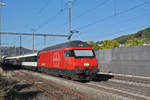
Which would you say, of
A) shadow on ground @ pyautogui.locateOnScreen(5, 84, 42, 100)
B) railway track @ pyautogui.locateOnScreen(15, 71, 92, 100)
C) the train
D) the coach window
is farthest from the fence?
shadow on ground @ pyautogui.locateOnScreen(5, 84, 42, 100)

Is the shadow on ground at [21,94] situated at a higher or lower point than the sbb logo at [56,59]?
lower

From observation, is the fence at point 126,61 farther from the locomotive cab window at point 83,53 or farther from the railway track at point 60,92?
the railway track at point 60,92

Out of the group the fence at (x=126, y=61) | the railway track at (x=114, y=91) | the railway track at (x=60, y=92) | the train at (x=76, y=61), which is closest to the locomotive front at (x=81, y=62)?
the train at (x=76, y=61)

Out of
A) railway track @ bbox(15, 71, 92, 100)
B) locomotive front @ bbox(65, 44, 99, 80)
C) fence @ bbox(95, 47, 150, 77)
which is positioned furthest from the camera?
fence @ bbox(95, 47, 150, 77)

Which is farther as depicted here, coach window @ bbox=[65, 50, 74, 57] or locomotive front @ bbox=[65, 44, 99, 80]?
coach window @ bbox=[65, 50, 74, 57]

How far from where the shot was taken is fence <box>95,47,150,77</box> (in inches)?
778

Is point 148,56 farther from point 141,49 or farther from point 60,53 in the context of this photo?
point 60,53

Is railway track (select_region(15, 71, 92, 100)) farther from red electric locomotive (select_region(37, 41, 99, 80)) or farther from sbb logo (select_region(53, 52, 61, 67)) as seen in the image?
sbb logo (select_region(53, 52, 61, 67))

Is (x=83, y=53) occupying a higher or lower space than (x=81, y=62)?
higher

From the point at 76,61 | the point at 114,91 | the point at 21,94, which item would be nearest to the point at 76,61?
the point at 76,61

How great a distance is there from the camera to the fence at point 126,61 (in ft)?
64.8

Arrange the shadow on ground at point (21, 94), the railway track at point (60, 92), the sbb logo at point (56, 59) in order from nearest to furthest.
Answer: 1. the shadow on ground at point (21, 94)
2. the railway track at point (60, 92)
3. the sbb logo at point (56, 59)

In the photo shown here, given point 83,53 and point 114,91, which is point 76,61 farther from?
point 114,91

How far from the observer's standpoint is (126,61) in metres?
22.1
